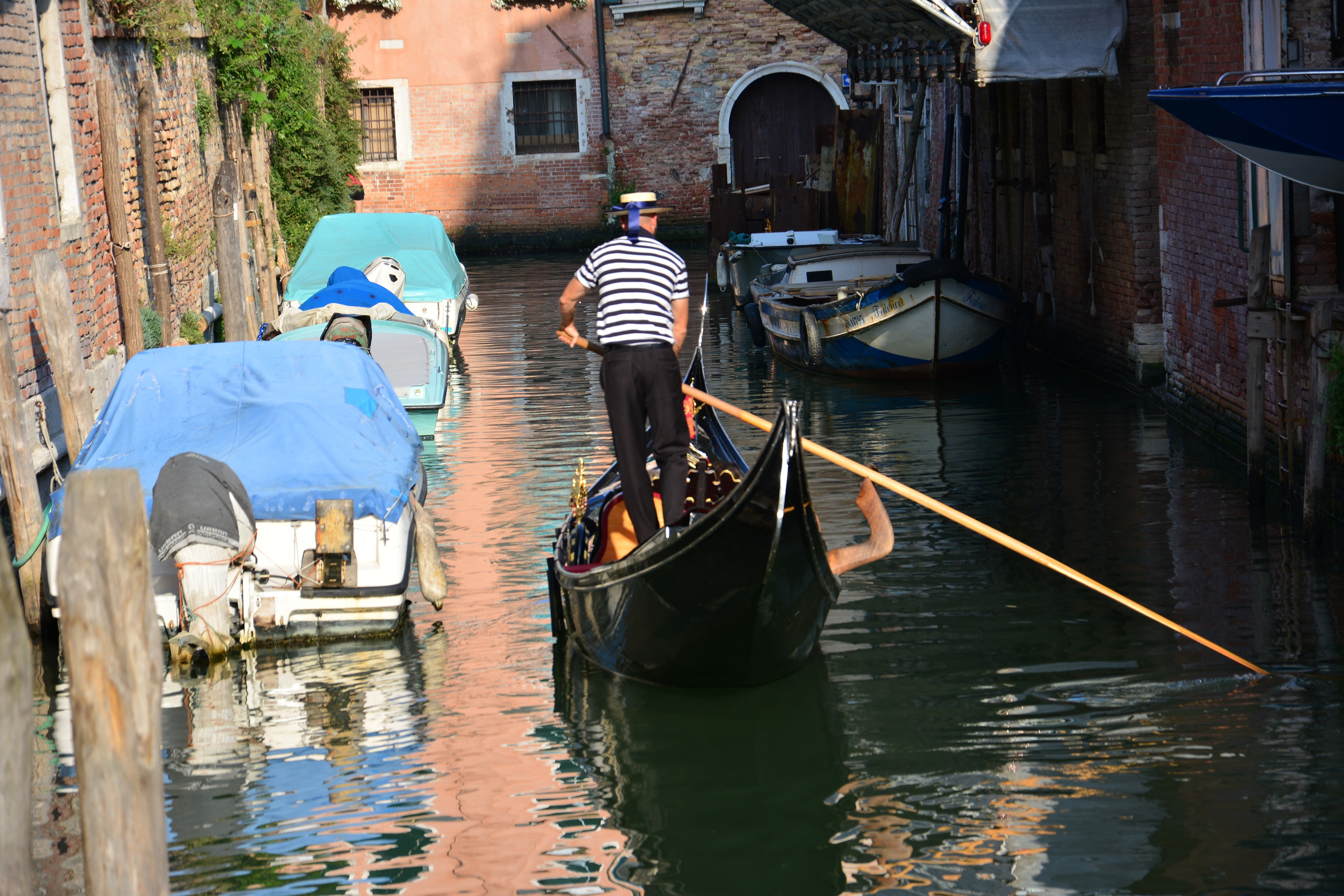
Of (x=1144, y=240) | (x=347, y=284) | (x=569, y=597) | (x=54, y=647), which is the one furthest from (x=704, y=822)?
(x=347, y=284)

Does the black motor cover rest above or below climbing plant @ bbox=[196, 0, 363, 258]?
below

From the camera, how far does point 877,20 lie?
10.7m

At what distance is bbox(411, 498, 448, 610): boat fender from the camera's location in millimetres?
5965

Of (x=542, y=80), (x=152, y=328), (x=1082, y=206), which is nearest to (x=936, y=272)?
(x=1082, y=206)

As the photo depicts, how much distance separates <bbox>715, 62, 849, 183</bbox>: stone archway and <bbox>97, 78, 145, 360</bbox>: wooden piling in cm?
1290

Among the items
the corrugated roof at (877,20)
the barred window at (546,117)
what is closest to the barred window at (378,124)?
the barred window at (546,117)

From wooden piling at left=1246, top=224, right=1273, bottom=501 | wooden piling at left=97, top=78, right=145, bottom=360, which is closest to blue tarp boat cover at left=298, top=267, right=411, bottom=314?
wooden piling at left=97, top=78, right=145, bottom=360

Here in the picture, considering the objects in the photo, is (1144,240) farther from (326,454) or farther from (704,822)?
(704,822)

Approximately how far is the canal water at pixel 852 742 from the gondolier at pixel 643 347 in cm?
76

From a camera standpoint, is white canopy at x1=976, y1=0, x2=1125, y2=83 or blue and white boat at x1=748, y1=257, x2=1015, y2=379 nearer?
white canopy at x1=976, y1=0, x2=1125, y2=83

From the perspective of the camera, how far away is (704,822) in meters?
4.16

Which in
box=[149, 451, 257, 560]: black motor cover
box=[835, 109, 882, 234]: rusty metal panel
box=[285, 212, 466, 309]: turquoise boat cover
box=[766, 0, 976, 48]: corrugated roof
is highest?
box=[766, 0, 976, 48]: corrugated roof

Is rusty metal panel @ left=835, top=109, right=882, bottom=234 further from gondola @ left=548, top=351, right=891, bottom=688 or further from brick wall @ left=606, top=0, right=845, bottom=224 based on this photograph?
gondola @ left=548, top=351, right=891, bottom=688

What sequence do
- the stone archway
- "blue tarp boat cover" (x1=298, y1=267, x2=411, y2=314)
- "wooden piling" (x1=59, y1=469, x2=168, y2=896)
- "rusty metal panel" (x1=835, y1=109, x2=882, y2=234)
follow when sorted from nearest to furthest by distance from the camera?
1. "wooden piling" (x1=59, y1=469, x2=168, y2=896)
2. "blue tarp boat cover" (x1=298, y1=267, x2=411, y2=314)
3. "rusty metal panel" (x1=835, y1=109, x2=882, y2=234)
4. the stone archway
